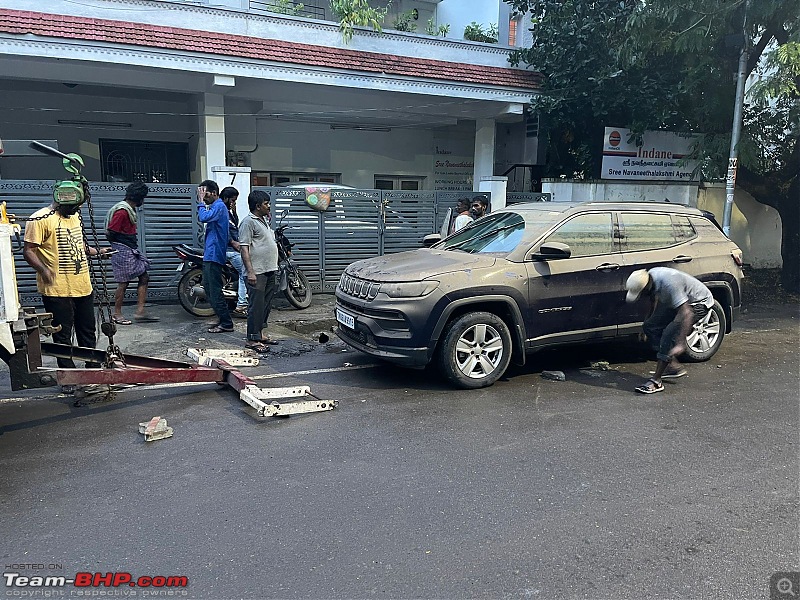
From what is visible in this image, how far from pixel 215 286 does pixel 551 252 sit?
14.2 ft

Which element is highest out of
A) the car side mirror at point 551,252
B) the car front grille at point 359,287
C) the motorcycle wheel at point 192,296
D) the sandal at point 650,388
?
the car side mirror at point 551,252

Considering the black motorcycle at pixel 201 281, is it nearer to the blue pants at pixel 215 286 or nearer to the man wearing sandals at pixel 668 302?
the blue pants at pixel 215 286

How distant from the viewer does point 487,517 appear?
348 cm

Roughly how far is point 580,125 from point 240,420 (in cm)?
1140

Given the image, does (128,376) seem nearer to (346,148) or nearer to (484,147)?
(484,147)

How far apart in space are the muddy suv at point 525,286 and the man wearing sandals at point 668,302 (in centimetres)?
50

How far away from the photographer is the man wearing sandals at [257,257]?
6809mm

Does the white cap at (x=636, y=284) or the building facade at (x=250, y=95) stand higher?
the building facade at (x=250, y=95)

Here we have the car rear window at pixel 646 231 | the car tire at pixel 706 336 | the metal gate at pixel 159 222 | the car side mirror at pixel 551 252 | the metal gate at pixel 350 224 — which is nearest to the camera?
the car side mirror at pixel 551 252

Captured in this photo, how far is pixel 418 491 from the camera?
378 centimetres

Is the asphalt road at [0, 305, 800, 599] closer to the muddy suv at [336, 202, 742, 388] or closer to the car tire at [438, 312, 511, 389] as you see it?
the car tire at [438, 312, 511, 389]

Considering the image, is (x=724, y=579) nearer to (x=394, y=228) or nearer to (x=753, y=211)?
(x=394, y=228)

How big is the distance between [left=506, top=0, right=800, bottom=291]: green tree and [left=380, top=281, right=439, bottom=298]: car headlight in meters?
7.43

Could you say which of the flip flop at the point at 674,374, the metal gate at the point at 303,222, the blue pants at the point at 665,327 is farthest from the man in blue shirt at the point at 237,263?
the flip flop at the point at 674,374
